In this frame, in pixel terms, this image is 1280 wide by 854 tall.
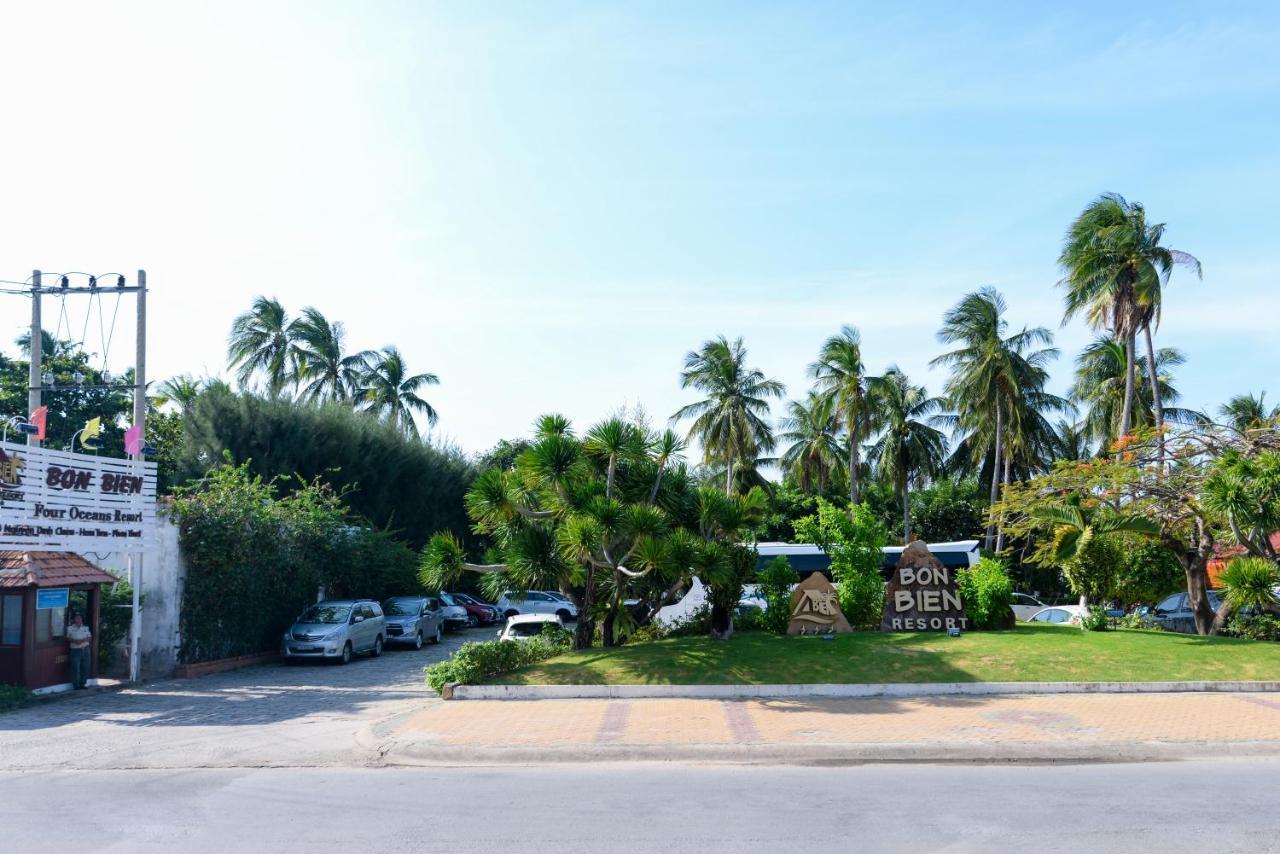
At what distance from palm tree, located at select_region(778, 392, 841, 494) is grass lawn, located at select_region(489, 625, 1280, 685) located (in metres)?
34.8

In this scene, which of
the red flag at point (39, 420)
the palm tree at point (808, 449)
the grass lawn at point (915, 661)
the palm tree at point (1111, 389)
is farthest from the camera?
the palm tree at point (808, 449)

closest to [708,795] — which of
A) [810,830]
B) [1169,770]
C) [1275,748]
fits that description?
[810,830]

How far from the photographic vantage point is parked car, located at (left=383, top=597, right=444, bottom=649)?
92.7ft

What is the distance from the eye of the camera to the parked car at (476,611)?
→ 129ft

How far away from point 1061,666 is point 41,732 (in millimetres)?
16187

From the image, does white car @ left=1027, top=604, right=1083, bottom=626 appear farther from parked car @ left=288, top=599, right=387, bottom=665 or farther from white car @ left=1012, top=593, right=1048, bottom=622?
parked car @ left=288, top=599, right=387, bottom=665

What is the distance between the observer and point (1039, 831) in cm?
821

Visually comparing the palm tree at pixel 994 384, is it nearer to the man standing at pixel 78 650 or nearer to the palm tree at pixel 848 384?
the palm tree at pixel 848 384

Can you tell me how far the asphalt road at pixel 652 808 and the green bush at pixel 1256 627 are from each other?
1024 cm

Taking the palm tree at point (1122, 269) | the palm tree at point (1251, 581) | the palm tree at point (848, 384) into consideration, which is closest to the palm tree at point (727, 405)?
the palm tree at point (848, 384)

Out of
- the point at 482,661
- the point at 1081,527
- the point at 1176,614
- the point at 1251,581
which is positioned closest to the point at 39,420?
the point at 482,661

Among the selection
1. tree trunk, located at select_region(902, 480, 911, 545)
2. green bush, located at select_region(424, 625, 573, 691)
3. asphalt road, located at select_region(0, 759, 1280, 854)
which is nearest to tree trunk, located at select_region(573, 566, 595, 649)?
green bush, located at select_region(424, 625, 573, 691)

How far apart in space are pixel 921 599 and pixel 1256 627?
665 centimetres

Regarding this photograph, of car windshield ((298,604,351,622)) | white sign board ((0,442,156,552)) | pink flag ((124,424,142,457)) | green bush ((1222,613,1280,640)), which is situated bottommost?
green bush ((1222,613,1280,640))
